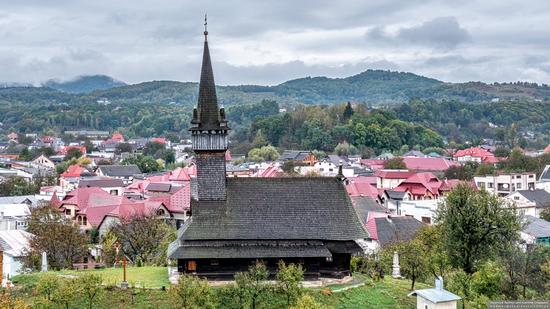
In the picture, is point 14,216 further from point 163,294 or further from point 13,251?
point 163,294

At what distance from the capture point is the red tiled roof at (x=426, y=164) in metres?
119

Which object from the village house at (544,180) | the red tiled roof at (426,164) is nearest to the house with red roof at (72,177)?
the red tiled roof at (426,164)

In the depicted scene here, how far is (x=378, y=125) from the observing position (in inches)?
5989

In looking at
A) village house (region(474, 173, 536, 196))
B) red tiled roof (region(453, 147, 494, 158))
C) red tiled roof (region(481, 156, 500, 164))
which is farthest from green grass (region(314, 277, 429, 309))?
red tiled roof (region(453, 147, 494, 158))

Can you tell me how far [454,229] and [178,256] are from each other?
16314 mm

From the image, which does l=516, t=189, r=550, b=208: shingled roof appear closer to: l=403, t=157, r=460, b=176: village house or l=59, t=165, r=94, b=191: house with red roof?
l=403, t=157, r=460, b=176: village house

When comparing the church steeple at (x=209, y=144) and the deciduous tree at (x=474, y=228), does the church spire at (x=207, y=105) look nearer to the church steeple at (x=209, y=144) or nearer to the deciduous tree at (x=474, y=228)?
the church steeple at (x=209, y=144)

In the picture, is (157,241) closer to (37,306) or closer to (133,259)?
(133,259)

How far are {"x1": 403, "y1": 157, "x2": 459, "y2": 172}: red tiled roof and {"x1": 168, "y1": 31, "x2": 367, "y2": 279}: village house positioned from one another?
3306 inches

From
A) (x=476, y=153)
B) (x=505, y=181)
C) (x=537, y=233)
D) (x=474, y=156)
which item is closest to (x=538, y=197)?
(x=505, y=181)

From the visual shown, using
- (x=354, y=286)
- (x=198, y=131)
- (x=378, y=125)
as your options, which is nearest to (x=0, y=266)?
(x=198, y=131)

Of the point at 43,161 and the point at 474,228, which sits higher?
the point at 43,161

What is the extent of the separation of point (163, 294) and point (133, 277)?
14.1 ft

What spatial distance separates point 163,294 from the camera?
33438 millimetres
